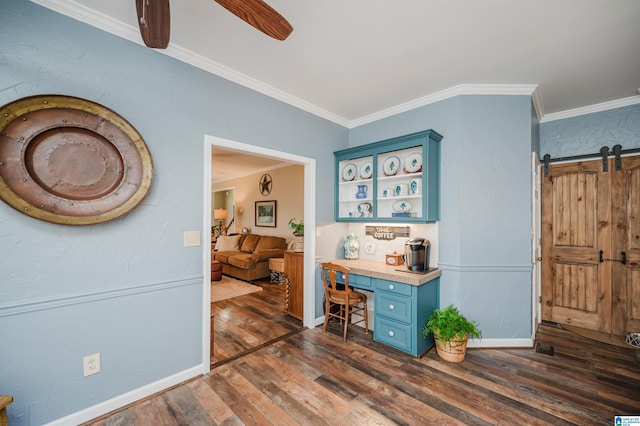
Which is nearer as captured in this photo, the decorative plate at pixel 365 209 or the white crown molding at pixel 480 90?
the white crown molding at pixel 480 90

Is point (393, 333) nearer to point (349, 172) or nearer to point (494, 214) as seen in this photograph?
point (494, 214)

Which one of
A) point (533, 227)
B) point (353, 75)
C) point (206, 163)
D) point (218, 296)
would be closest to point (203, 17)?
point (206, 163)

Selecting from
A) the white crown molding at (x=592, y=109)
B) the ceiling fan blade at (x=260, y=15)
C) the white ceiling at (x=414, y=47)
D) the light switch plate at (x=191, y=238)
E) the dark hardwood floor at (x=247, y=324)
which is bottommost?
the dark hardwood floor at (x=247, y=324)

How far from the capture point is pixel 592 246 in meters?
3.21

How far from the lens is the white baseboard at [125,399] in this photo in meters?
1.73

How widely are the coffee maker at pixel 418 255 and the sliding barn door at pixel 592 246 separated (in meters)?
1.92

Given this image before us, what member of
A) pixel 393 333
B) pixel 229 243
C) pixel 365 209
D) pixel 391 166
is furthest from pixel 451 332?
pixel 229 243

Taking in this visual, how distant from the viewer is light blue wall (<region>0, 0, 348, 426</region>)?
158 cm

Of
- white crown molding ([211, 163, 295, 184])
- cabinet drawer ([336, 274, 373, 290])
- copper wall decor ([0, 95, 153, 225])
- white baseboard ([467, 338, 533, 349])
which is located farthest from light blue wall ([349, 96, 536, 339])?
white crown molding ([211, 163, 295, 184])

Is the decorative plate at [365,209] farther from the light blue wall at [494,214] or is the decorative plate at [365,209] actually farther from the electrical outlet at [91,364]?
the electrical outlet at [91,364]

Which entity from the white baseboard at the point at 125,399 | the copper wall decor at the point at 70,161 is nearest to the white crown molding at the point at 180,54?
the copper wall decor at the point at 70,161

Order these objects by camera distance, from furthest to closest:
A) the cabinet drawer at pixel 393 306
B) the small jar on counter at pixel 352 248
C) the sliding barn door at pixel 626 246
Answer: the small jar on counter at pixel 352 248, the sliding barn door at pixel 626 246, the cabinet drawer at pixel 393 306

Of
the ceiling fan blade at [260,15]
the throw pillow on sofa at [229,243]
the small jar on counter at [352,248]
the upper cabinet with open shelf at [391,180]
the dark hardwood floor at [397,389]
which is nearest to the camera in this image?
the ceiling fan blade at [260,15]

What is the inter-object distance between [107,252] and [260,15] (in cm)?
183
